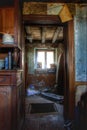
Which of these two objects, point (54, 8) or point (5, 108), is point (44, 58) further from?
point (5, 108)

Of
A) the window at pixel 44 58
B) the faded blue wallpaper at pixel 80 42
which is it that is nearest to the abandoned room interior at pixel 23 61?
the faded blue wallpaper at pixel 80 42

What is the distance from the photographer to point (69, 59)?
3535mm

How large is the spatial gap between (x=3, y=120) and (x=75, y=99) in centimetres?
144

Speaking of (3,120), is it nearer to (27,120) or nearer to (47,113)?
(27,120)

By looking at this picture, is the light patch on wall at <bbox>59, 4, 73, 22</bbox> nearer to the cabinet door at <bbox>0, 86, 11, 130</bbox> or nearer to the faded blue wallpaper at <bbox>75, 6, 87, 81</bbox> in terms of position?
the faded blue wallpaper at <bbox>75, 6, 87, 81</bbox>

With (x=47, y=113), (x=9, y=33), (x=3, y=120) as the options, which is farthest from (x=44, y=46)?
(x=3, y=120)

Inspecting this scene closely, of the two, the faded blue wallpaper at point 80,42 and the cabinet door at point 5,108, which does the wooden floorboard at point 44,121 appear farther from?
the faded blue wallpaper at point 80,42

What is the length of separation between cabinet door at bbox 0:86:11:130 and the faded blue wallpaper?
144 centimetres

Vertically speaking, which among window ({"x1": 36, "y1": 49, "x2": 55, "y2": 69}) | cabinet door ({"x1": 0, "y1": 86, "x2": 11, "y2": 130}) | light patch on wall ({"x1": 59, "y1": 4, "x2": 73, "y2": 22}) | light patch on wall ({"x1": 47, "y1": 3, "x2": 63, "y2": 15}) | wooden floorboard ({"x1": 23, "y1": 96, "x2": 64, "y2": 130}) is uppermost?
light patch on wall ({"x1": 47, "y1": 3, "x2": 63, "y2": 15})

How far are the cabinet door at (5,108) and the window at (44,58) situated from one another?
641cm

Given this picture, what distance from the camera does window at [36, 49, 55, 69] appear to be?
9.05 metres

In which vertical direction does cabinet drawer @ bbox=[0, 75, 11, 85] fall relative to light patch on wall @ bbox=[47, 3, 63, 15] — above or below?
below

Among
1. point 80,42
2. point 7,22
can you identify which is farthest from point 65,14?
point 7,22

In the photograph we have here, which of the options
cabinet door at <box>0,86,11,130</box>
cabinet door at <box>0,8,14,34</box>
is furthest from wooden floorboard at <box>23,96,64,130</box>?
cabinet door at <box>0,8,14,34</box>
